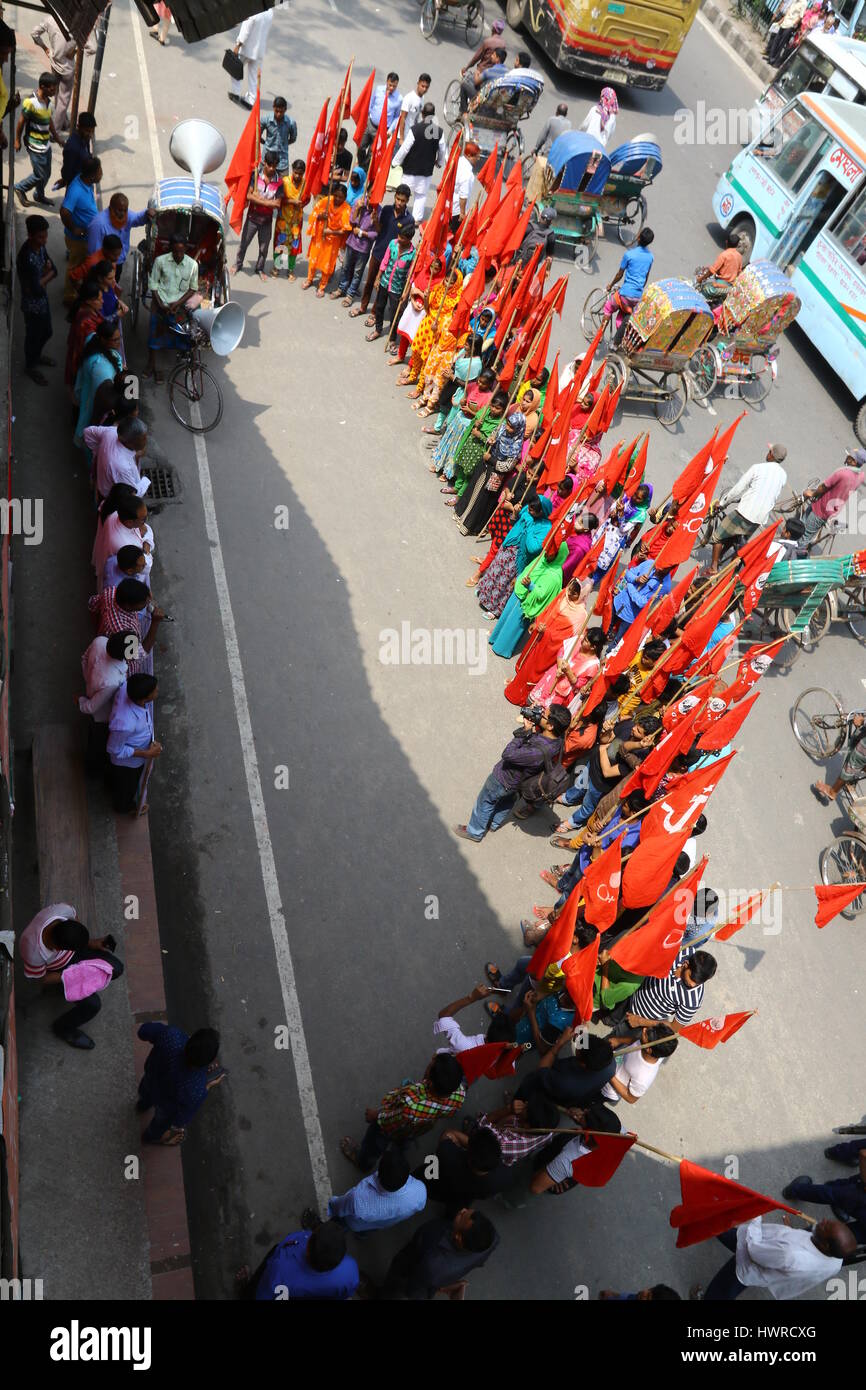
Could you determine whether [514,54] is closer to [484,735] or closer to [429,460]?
[429,460]

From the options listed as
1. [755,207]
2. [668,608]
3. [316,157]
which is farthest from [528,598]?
[755,207]

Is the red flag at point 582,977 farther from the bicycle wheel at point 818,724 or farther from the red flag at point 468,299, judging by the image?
the red flag at point 468,299

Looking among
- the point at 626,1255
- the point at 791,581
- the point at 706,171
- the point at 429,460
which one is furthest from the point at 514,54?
the point at 626,1255

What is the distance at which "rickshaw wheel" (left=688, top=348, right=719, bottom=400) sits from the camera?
14.3 m

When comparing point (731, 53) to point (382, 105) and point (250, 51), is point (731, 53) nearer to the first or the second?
point (382, 105)

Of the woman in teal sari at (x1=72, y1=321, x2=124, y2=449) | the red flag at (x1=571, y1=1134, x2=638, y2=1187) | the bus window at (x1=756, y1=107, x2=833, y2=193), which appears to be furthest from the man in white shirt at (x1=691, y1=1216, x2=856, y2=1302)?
the bus window at (x1=756, y1=107, x2=833, y2=193)

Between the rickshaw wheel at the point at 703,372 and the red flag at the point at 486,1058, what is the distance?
1006 cm

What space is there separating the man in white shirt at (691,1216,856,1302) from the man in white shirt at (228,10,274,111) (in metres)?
14.3

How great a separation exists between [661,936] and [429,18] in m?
17.2

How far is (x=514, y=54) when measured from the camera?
63.3 feet

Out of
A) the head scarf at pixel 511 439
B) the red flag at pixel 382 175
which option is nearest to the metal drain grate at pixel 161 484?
the head scarf at pixel 511 439

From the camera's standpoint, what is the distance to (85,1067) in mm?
6215

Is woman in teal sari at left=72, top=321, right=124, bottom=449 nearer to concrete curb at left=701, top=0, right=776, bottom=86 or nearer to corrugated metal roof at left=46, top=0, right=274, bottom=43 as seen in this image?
corrugated metal roof at left=46, top=0, right=274, bottom=43
